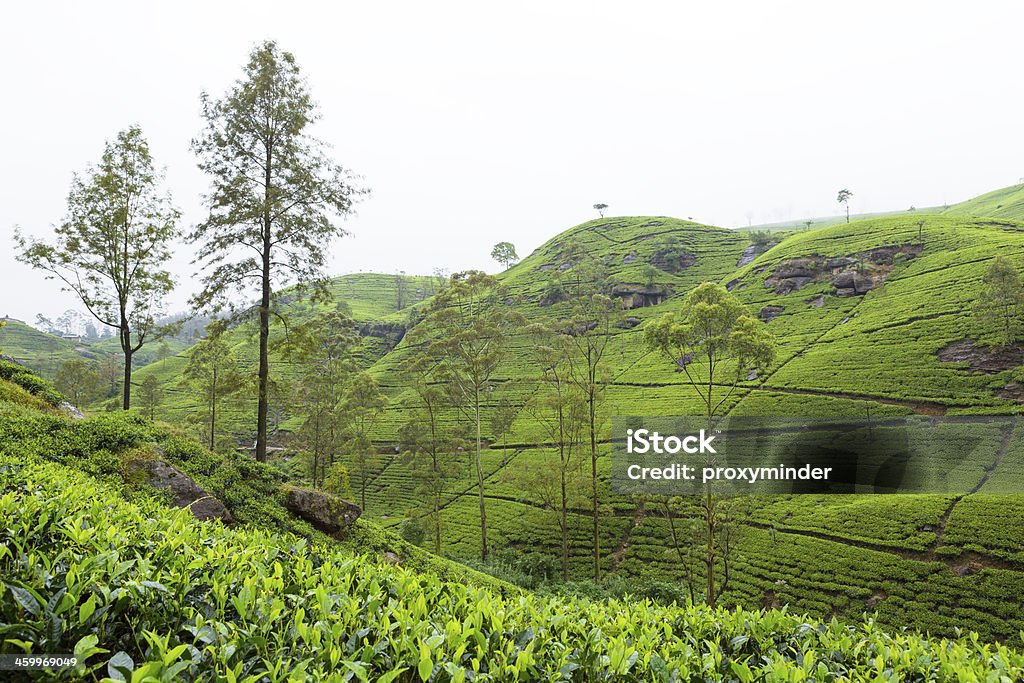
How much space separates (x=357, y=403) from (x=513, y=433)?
1964 centimetres

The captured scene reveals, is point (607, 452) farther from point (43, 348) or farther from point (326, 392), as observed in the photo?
point (43, 348)

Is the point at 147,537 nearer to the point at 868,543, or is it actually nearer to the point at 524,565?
the point at 524,565

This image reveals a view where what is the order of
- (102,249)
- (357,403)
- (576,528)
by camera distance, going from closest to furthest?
1. (102,249)
2. (576,528)
3. (357,403)

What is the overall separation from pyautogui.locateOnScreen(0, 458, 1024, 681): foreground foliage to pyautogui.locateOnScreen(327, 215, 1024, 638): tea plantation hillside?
15.6 meters

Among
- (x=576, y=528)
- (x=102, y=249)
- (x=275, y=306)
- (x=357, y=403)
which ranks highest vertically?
(x=102, y=249)

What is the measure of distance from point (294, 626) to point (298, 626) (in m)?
0.18

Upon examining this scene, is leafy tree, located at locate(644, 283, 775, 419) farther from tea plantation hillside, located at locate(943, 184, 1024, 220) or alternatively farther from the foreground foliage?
tea plantation hillside, located at locate(943, 184, 1024, 220)

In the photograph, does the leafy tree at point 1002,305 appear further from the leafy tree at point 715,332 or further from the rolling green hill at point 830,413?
the leafy tree at point 715,332

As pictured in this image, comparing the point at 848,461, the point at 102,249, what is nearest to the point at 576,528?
the point at 848,461

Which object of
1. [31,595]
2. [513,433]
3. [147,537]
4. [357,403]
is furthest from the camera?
[513,433]

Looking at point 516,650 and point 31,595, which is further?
point 516,650

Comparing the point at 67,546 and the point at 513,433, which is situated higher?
the point at 67,546

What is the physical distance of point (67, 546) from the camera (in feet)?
8.32

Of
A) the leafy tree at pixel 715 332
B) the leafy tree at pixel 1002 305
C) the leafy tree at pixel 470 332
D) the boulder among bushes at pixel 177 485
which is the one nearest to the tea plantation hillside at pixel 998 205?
the leafy tree at pixel 1002 305
